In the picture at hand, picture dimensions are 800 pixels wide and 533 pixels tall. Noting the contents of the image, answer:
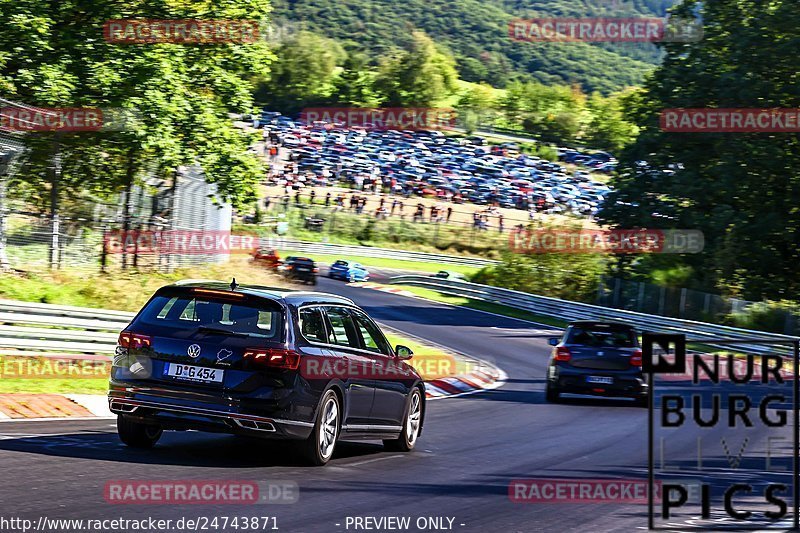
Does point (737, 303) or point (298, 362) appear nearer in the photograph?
point (298, 362)

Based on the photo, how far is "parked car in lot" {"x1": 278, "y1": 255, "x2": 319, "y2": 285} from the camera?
47344 millimetres

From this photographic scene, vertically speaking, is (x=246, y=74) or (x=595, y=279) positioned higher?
(x=246, y=74)

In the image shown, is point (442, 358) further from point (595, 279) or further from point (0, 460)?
point (595, 279)

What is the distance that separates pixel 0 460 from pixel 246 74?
22.6m

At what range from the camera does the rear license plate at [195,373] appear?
31.7 feet

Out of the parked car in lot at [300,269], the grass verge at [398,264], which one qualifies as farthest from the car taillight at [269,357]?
the grass verge at [398,264]

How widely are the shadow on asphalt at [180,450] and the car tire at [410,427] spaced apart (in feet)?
1.52

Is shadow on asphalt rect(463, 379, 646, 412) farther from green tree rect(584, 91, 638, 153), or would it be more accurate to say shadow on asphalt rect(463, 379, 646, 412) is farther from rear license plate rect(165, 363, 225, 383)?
green tree rect(584, 91, 638, 153)

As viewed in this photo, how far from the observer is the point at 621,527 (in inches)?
324

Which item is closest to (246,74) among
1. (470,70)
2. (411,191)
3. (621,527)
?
(621,527)

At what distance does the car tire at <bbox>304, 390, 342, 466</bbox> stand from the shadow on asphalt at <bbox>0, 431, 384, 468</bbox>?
15cm

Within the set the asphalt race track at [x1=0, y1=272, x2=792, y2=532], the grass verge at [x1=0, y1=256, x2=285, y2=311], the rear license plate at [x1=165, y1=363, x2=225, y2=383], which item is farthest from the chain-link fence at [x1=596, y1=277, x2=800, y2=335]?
the rear license plate at [x1=165, y1=363, x2=225, y2=383]

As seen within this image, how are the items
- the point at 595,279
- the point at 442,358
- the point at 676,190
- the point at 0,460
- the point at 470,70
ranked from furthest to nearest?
the point at 470,70, the point at 595,279, the point at 676,190, the point at 442,358, the point at 0,460

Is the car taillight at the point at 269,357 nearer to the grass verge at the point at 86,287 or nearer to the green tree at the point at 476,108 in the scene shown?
the grass verge at the point at 86,287
